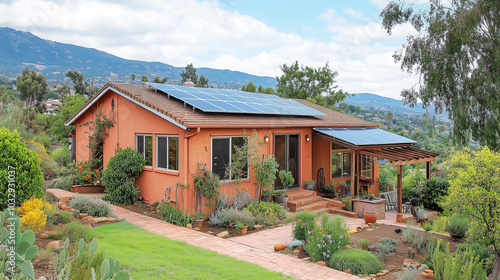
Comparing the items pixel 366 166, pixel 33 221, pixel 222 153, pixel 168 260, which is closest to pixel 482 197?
pixel 168 260

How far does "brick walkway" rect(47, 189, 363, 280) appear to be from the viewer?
6840 millimetres

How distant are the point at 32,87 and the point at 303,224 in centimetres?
4325

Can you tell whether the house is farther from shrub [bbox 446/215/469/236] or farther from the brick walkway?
shrub [bbox 446/215/469/236]

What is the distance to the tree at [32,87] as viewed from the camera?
1625 inches

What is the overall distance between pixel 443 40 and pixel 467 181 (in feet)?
31.1

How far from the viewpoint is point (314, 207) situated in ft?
42.9

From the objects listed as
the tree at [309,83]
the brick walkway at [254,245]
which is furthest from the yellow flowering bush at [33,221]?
the tree at [309,83]

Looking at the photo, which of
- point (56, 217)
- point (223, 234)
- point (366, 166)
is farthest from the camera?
point (366, 166)

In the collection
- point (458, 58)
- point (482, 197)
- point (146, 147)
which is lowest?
point (482, 197)

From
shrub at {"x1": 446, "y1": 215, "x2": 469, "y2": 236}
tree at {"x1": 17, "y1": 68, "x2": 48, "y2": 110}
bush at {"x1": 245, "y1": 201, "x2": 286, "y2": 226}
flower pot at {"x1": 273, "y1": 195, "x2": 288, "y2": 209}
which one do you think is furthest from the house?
tree at {"x1": 17, "y1": 68, "x2": 48, "y2": 110}

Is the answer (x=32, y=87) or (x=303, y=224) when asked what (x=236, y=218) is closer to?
(x=303, y=224)

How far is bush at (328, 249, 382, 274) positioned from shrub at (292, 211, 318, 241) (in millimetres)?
1087

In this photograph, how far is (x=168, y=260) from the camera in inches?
263

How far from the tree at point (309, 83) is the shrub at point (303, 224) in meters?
31.0
